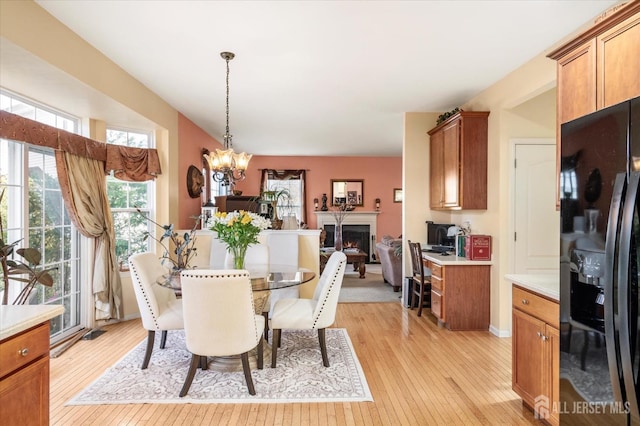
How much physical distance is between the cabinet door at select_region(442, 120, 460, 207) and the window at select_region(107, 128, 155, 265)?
149 inches

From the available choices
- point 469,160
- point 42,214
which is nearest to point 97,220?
→ point 42,214

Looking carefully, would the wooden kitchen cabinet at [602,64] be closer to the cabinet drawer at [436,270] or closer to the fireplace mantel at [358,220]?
the cabinet drawer at [436,270]

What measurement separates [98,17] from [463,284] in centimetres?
415

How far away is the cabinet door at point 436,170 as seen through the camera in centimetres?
443

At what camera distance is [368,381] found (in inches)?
106

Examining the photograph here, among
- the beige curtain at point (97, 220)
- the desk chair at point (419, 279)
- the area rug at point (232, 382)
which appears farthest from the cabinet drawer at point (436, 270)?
the beige curtain at point (97, 220)

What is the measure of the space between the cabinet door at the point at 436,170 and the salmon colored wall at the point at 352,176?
13.6ft

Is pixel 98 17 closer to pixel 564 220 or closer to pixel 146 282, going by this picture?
pixel 146 282

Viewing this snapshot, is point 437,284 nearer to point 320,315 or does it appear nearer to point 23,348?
point 320,315

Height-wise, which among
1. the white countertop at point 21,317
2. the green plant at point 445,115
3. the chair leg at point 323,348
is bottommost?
the chair leg at point 323,348

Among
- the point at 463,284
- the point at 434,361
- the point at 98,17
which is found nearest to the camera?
the point at 98,17

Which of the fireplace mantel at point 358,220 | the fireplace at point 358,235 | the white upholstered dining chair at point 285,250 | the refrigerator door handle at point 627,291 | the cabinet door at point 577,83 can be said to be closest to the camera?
the refrigerator door handle at point 627,291

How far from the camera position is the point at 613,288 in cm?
134

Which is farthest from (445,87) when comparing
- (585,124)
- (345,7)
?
(585,124)
